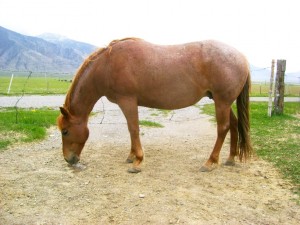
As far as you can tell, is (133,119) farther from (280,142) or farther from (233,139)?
(280,142)

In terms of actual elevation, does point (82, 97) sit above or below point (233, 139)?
above

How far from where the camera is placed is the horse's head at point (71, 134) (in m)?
5.37

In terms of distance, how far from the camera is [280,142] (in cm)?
746

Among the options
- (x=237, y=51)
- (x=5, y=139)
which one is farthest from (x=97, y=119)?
(x=237, y=51)

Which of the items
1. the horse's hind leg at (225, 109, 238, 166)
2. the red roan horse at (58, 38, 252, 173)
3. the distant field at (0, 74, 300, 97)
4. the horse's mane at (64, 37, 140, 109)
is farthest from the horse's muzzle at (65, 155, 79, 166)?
the distant field at (0, 74, 300, 97)

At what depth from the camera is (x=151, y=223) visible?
3.51 metres

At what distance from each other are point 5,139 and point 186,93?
464 cm

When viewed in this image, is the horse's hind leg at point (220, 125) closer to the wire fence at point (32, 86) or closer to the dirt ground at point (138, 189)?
the dirt ground at point (138, 189)

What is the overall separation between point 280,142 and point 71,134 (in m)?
5.09

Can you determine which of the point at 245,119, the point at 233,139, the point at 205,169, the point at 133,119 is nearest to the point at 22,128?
the point at 133,119

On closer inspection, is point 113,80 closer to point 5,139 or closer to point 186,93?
point 186,93

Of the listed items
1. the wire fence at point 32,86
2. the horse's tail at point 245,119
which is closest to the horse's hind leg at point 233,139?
the horse's tail at point 245,119

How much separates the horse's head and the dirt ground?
34 centimetres

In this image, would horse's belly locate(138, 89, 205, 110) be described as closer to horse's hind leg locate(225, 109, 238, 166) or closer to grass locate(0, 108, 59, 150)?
horse's hind leg locate(225, 109, 238, 166)
